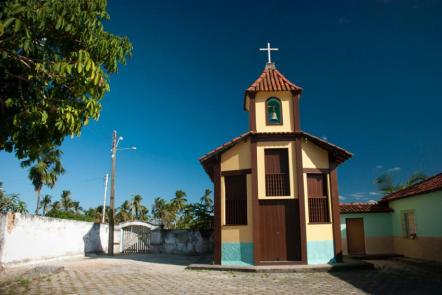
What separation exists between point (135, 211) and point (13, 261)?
199ft

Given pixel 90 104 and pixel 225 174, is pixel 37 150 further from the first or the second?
pixel 225 174

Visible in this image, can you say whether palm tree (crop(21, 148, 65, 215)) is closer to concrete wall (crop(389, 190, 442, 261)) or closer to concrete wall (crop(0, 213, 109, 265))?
concrete wall (crop(0, 213, 109, 265))

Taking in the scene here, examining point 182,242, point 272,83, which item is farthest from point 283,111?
point 182,242

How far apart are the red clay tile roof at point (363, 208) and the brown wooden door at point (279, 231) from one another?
6134 millimetres

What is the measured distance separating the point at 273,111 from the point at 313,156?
2601 millimetres

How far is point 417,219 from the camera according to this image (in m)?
17.2

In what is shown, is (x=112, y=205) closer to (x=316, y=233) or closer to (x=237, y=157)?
(x=237, y=157)

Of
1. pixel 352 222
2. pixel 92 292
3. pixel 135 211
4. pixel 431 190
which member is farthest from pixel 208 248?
pixel 135 211

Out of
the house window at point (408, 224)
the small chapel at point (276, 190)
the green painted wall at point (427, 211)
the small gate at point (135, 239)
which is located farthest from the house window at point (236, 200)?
the small gate at point (135, 239)

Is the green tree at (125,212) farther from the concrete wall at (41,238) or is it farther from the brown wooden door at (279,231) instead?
the brown wooden door at (279,231)

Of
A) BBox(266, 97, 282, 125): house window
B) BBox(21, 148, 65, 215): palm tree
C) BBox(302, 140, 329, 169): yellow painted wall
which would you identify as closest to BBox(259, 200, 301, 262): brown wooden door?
BBox(302, 140, 329, 169): yellow painted wall

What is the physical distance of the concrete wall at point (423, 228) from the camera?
15625mm

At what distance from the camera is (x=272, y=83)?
16.5 meters

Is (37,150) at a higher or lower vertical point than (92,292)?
higher
